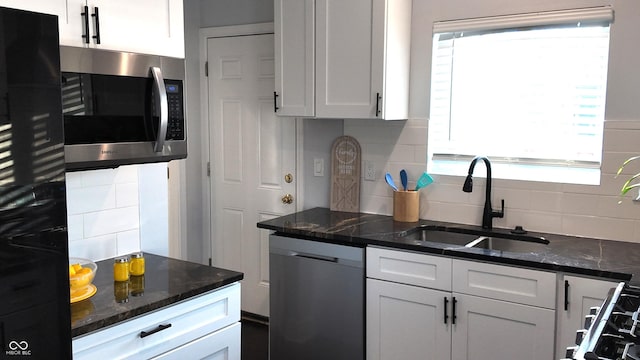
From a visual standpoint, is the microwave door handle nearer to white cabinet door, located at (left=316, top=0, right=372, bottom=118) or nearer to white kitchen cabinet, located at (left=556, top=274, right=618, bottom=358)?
white cabinet door, located at (left=316, top=0, right=372, bottom=118)

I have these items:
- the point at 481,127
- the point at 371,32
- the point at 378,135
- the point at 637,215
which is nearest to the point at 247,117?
the point at 378,135

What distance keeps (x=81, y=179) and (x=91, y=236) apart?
241 millimetres

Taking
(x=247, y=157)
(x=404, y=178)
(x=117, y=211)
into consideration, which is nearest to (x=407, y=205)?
(x=404, y=178)

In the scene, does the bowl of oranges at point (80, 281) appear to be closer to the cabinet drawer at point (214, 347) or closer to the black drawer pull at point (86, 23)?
the cabinet drawer at point (214, 347)

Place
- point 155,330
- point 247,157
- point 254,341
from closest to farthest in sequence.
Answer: point 155,330
point 254,341
point 247,157

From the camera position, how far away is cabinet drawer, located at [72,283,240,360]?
73.2 inches

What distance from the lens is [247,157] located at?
13.7ft

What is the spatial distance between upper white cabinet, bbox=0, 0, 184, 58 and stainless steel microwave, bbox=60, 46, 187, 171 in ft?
0.27

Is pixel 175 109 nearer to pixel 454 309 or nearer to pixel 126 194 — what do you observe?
pixel 126 194

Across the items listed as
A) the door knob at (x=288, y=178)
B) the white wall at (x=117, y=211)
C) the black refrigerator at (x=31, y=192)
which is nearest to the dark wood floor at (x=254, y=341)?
the door knob at (x=288, y=178)

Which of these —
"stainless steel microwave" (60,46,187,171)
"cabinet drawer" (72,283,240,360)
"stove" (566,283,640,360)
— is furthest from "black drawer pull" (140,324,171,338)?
"stove" (566,283,640,360)

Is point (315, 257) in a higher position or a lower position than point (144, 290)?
lower

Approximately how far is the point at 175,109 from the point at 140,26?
336mm

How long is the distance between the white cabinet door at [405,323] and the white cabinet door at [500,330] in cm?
7
